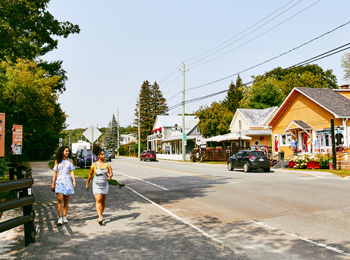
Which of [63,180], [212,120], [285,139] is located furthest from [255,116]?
[63,180]

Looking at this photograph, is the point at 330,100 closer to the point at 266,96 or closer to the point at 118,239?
the point at 118,239

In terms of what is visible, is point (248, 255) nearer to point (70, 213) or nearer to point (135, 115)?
point (70, 213)

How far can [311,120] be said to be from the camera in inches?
1177

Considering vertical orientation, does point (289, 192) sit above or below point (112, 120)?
below

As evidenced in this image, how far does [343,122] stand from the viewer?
26.6m

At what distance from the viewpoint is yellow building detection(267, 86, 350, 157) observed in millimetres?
27194

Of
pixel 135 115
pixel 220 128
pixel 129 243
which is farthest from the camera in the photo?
pixel 135 115

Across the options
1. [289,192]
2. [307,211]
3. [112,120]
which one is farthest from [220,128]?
[112,120]

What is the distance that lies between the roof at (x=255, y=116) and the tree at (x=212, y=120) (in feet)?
9.76

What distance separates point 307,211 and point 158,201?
191 inches

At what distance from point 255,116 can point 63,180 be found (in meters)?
45.0

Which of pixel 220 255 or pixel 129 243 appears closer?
pixel 220 255

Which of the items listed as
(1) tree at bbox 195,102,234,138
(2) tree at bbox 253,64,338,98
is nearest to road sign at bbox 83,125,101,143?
(1) tree at bbox 195,102,234,138

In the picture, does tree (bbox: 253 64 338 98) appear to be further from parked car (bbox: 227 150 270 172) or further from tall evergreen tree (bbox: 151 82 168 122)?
parked car (bbox: 227 150 270 172)
